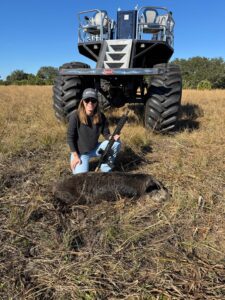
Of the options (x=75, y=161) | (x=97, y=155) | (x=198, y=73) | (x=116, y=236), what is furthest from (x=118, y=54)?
(x=198, y=73)

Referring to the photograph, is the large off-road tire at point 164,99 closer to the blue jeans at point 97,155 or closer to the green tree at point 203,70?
the blue jeans at point 97,155

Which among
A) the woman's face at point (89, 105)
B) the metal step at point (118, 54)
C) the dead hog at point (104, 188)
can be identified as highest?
the metal step at point (118, 54)

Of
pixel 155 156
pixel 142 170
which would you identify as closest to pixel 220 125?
pixel 155 156

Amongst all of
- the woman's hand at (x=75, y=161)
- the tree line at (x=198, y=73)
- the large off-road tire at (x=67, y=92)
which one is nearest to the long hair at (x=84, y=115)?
the woman's hand at (x=75, y=161)

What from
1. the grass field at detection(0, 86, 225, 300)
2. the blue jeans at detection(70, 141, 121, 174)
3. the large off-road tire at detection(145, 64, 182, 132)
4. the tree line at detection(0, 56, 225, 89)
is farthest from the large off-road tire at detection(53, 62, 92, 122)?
the tree line at detection(0, 56, 225, 89)

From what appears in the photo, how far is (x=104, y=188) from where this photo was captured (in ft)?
10.6

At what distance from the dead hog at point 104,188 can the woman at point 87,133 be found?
0.66m

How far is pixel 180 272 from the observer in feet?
7.16

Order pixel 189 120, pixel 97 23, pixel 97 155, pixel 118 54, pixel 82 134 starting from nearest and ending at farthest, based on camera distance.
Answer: pixel 82 134
pixel 97 155
pixel 118 54
pixel 97 23
pixel 189 120

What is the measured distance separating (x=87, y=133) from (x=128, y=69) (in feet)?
4.59

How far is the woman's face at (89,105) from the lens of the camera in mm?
3971

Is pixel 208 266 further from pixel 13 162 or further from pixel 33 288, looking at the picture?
pixel 13 162

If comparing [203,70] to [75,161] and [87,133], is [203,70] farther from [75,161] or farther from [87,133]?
[75,161]

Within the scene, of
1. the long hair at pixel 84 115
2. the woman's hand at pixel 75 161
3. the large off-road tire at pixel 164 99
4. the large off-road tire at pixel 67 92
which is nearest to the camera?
the woman's hand at pixel 75 161
